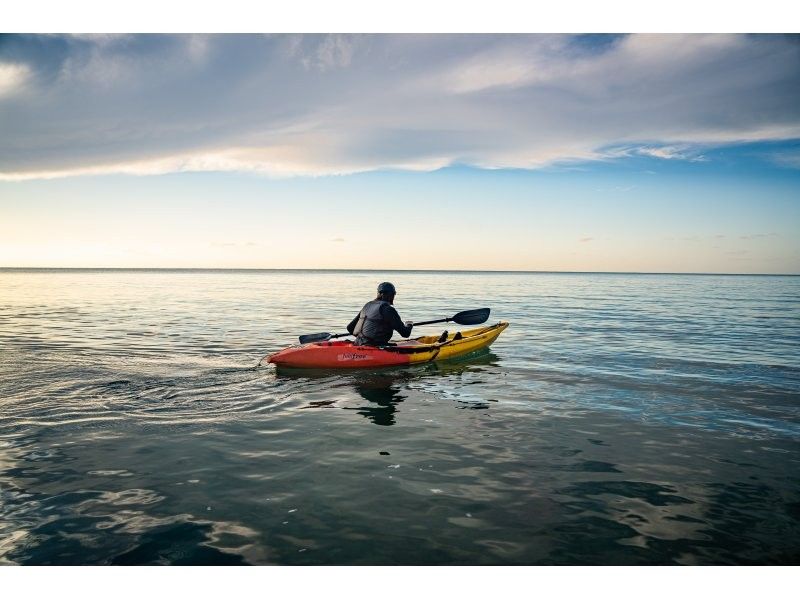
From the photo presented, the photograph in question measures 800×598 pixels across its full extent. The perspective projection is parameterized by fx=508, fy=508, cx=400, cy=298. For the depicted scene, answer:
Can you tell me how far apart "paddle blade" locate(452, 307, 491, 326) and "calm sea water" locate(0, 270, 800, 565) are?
1.99 meters

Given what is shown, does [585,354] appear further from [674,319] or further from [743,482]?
[674,319]

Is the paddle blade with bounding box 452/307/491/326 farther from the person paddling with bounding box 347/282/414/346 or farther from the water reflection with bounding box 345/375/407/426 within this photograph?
the water reflection with bounding box 345/375/407/426

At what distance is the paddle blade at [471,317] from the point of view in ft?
51.5

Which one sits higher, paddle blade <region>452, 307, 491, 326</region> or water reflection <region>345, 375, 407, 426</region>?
paddle blade <region>452, 307, 491, 326</region>

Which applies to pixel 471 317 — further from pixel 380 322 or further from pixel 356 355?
pixel 356 355

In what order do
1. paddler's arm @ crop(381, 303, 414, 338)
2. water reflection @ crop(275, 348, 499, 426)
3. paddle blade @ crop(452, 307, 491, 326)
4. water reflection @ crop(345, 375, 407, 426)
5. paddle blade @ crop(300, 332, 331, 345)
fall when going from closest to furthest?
1. water reflection @ crop(345, 375, 407, 426)
2. water reflection @ crop(275, 348, 499, 426)
3. paddler's arm @ crop(381, 303, 414, 338)
4. paddle blade @ crop(300, 332, 331, 345)
5. paddle blade @ crop(452, 307, 491, 326)

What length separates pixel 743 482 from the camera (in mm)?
6223

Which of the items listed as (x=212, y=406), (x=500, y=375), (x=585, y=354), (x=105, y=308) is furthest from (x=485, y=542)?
(x=105, y=308)

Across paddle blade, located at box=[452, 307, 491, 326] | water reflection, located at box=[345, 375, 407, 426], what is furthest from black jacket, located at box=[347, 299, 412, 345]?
paddle blade, located at box=[452, 307, 491, 326]

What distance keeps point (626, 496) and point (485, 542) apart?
206 centimetres

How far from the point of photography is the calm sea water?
4.68 meters

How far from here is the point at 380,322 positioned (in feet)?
42.3

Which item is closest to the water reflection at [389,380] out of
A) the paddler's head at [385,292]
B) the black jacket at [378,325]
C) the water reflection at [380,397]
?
the water reflection at [380,397]

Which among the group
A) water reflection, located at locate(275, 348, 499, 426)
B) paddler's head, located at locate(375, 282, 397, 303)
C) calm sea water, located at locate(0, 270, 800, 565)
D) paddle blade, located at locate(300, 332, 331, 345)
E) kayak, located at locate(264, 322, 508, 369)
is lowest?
water reflection, located at locate(275, 348, 499, 426)
